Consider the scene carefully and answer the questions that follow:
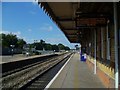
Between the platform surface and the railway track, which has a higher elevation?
the platform surface

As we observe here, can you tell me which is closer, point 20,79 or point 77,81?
point 77,81

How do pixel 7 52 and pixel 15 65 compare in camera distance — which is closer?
pixel 15 65

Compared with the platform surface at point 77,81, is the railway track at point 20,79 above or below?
below

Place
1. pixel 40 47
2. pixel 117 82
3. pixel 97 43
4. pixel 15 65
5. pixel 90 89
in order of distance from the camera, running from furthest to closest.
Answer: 1. pixel 40 47
2. pixel 15 65
3. pixel 97 43
4. pixel 90 89
5. pixel 117 82

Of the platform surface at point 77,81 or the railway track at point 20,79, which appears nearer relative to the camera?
the platform surface at point 77,81

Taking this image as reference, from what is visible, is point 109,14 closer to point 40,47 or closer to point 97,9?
point 97,9

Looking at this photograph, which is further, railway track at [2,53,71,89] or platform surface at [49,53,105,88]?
railway track at [2,53,71,89]

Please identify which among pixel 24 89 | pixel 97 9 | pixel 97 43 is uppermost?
pixel 97 9

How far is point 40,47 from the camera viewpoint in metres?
183

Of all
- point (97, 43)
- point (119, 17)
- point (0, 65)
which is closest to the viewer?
point (119, 17)

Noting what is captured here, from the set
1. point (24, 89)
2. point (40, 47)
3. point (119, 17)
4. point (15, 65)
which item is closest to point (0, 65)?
point (15, 65)

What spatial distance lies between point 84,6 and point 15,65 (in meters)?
21.0

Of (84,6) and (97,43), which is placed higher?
(84,6)

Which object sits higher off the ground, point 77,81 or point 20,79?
point 77,81
